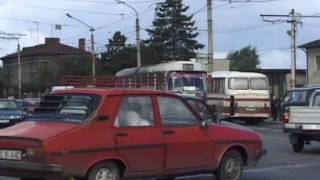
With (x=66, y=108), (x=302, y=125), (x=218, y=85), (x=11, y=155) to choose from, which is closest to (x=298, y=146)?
(x=302, y=125)

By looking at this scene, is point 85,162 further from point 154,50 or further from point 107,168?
point 154,50

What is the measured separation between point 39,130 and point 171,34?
3851 inches

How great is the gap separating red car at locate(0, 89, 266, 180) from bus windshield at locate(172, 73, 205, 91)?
23.6 metres

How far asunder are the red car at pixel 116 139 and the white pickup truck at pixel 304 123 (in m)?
7.57

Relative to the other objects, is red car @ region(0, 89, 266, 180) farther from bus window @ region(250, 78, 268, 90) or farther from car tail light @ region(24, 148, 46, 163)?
bus window @ region(250, 78, 268, 90)

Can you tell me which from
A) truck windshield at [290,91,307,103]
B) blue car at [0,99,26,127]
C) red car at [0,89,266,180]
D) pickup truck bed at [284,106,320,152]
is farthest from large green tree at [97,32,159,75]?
red car at [0,89,266,180]

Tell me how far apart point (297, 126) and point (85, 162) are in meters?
10.9

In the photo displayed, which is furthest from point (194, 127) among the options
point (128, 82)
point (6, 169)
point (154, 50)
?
point (154, 50)

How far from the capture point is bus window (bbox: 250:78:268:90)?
3906cm

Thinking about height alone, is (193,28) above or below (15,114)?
above

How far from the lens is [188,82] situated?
37.1 m

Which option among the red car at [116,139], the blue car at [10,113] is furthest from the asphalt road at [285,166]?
the blue car at [10,113]

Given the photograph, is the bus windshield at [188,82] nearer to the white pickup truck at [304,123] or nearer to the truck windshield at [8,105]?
the truck windshield at [8,105]

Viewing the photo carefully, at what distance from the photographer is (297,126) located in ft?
67.0
